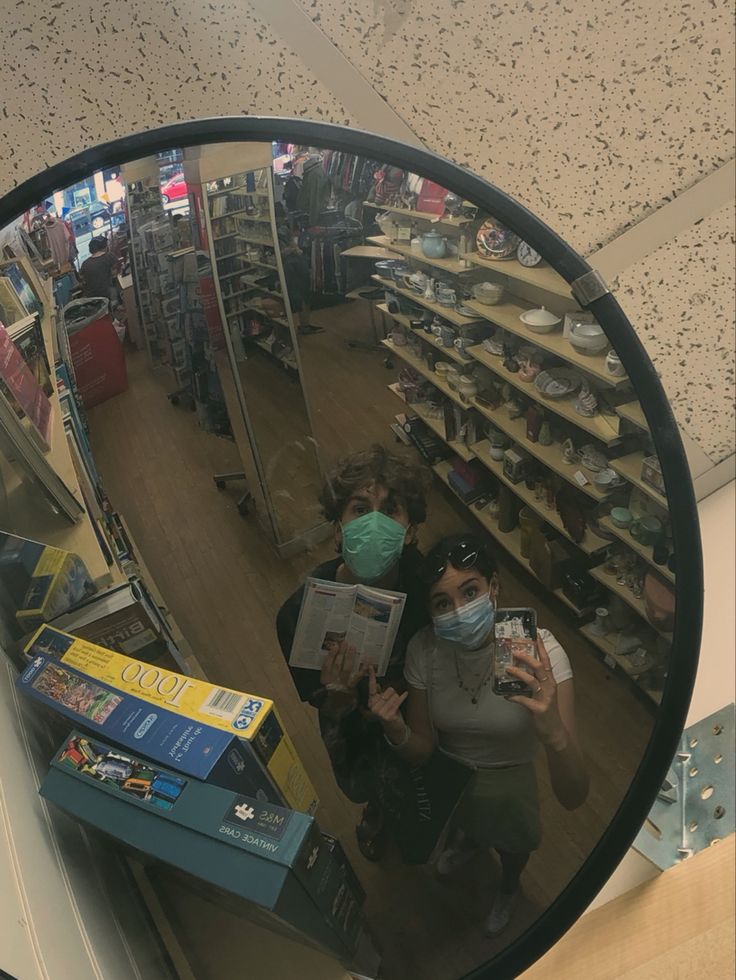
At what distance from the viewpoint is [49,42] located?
1.85 feet

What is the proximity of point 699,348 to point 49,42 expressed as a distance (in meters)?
0.97

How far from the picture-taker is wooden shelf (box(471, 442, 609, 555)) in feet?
1.66

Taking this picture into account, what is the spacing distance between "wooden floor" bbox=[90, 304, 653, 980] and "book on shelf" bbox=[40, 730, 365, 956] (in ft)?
0.22

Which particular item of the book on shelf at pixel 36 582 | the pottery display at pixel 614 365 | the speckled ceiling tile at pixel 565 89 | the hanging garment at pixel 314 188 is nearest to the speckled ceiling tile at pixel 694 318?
the speckled ceiling tile at pixel 565 89

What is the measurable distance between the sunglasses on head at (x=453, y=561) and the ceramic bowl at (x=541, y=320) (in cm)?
18

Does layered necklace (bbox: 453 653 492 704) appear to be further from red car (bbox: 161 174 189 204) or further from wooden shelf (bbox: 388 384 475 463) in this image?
red car (bbox: 161 174 189 204)

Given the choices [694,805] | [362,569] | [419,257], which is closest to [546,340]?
[419,257]

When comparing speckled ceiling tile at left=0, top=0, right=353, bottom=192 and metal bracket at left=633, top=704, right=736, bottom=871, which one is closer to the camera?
speckled ceiling tile at left=0, top=0, right=353, bottom=192

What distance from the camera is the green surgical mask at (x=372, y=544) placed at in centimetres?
46

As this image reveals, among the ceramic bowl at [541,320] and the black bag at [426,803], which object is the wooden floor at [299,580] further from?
the ceramic bowl at [541,320]

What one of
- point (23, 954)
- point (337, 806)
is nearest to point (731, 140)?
point (337, 806)

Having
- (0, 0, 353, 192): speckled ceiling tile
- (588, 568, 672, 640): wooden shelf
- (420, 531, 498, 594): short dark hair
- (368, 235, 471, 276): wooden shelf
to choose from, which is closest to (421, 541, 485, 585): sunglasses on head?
(420, 531, 498, 594): short dark hair

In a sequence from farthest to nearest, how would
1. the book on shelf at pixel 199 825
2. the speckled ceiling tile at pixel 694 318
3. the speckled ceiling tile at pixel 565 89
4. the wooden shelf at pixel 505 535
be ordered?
the speckled ceiling tile at pixel 694 318
the speckled ceiling tile at pixel 565 89
the wooden shelf at pixel 505 535
the book on shelf at pixel 199 825

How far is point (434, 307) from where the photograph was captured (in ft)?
1.57
